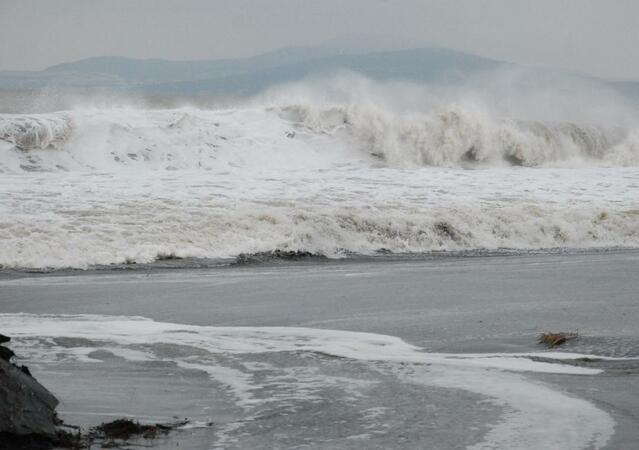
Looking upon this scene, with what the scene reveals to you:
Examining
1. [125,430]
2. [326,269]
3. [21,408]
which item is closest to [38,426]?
[21,408]

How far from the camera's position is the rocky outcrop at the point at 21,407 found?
5.46 metres

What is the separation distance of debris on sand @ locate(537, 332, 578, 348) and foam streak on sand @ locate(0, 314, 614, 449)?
1.35 feet

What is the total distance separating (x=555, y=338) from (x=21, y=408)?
4651 millimetres

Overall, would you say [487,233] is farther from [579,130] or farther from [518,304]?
[579,130]

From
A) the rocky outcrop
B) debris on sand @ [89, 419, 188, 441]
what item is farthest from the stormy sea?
the rocky outcrop

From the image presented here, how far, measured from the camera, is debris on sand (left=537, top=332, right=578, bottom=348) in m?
8.72

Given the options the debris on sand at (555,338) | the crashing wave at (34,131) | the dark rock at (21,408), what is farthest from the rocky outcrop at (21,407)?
the crashing wave at (34,131)

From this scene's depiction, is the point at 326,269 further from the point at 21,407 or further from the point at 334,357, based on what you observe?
the point at 21,407

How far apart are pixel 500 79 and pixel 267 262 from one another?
37.4 meters

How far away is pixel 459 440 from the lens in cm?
582

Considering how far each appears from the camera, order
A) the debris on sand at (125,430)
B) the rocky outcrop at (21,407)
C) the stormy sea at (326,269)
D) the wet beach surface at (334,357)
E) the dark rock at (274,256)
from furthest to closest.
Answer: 1. the dark rock at (274,256)
2. the stormy sea at (326,269)
3. the wet beach surface at (334,357)
4. the debris on sand at (125,430)
5. the rocky outcrop at (21,407)

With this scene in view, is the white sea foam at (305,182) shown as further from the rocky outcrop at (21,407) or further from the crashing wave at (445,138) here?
the rocky outcrop at (21,407)

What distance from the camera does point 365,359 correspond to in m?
8.42

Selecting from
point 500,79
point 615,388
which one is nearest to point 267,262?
point 615,388
